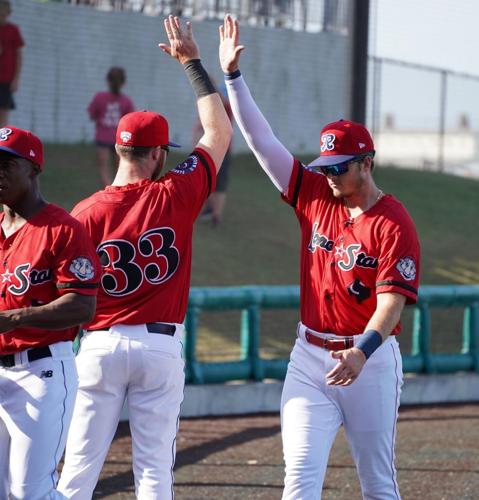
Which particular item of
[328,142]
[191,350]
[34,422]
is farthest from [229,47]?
[191,350]

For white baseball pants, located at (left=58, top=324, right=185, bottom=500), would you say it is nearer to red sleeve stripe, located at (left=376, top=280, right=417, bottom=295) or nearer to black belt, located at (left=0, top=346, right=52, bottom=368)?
black belt, located at (left=0, top=346, right=52, bottom=368)

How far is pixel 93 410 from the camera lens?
5.71m

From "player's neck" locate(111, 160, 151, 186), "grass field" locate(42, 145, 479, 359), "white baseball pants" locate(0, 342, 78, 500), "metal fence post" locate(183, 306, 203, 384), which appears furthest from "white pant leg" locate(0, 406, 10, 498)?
"grass field" locate(42, 145, 479, 359)

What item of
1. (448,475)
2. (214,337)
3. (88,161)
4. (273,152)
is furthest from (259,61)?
(273,152)

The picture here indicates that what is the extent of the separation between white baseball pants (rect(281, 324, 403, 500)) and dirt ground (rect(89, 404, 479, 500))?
2321 millimetres

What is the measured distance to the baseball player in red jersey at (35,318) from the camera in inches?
205

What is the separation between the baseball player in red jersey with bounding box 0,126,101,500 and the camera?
5.21 meters

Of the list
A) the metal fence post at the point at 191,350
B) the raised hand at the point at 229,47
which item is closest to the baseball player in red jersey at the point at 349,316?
the raised hand at the point at 229,47

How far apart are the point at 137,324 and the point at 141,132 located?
906 mm

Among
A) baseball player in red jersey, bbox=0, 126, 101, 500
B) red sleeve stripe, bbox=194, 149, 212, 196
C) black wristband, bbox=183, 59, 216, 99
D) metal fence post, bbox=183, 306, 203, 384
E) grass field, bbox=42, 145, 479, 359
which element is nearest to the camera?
baseball player in red jersey, bbox=0, 126, 101, 500

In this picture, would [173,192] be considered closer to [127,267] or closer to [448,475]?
[127,267]

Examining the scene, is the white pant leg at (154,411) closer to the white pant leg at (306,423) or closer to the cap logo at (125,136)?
the white pant leg at (306,423)

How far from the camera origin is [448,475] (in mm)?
8867

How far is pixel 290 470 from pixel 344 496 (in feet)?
8.45
